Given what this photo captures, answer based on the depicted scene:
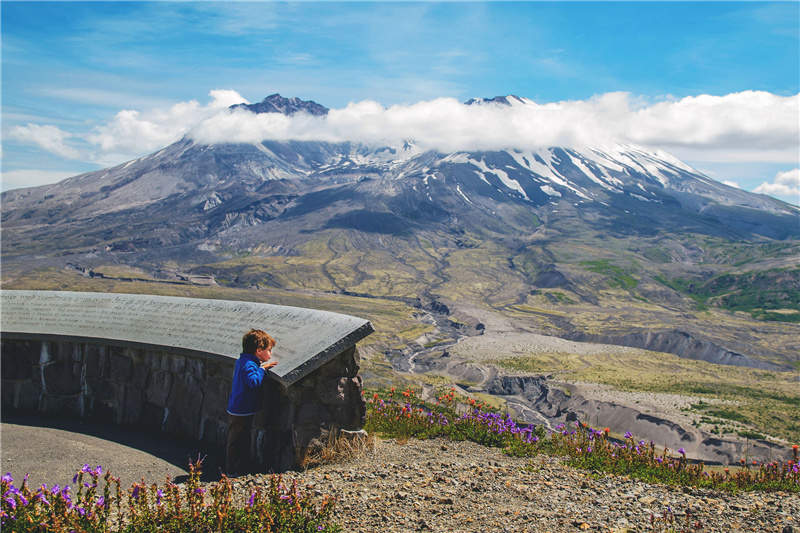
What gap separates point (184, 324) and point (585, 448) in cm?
637

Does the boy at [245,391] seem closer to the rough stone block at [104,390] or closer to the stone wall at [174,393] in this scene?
the stone wall at [174,393]

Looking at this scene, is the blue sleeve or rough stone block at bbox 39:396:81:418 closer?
the blue sleeve

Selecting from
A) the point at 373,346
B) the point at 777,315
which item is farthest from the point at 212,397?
the point at 777,315

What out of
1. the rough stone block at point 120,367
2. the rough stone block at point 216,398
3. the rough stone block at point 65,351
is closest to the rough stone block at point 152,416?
the rough stone block at point 120,367

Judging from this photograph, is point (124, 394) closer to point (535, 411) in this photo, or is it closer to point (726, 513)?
point (726, 513)

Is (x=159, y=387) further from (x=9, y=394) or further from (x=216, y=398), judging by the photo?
(x=9, y=394)

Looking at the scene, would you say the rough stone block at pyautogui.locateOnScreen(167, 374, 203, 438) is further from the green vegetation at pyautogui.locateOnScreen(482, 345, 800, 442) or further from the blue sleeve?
the green vegetation at pyautogui.locateOnScreen(482, 345, 800, 442)

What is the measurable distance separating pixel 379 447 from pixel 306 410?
1.43 meters

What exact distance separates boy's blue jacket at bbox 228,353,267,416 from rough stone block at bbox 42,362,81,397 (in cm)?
391

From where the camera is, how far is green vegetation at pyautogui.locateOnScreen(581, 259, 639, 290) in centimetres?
14700

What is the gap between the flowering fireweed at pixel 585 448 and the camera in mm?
6863

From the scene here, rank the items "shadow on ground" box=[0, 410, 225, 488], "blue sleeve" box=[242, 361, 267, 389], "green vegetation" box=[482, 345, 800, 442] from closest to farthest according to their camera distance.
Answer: "blue sleeve" box=[242, 361, 267, 389] → "shadow on ground" box=[0, 410, 225, 488] → "green vegetation" box=[482, 345, 800, 442]

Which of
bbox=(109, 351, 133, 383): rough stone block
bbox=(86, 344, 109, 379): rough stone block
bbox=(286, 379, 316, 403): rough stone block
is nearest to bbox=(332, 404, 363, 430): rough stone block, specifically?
bbox=(286, 379, 316, 403): rough stone block

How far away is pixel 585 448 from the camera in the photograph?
25.9 feet
